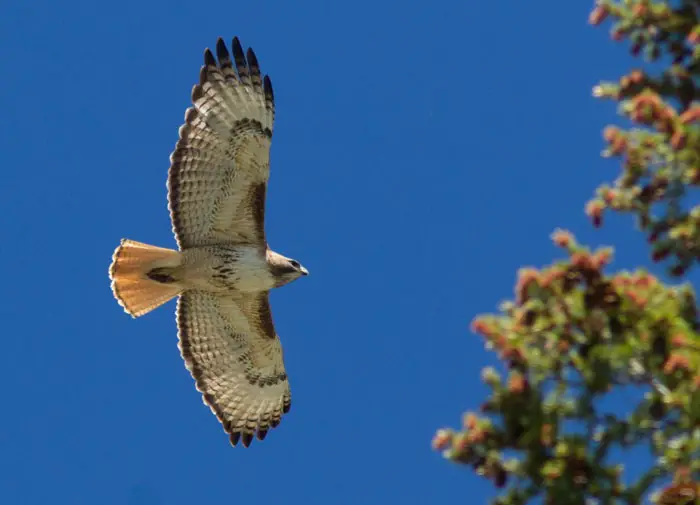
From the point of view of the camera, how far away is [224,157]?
10203mm

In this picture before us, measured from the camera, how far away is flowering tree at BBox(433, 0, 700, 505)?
481cm

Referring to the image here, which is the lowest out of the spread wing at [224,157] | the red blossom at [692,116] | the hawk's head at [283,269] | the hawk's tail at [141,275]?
the red blossom at [692,116]

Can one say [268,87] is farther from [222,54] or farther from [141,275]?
[141,275]

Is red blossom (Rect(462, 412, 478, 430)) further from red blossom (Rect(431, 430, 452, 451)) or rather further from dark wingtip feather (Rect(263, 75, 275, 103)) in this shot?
dark wingtip feather (Rect(263, 75, 275, 103))

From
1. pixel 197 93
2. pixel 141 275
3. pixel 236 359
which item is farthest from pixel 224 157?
pixel 236 359

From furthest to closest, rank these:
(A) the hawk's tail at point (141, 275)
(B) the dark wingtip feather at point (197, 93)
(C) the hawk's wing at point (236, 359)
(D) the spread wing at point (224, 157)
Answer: (C) the hawk's wing at point (236, 359)
(B) the dark wingtip feather at point (197, 93)
(D) the spread wing at point (224, 157)
(A) the hawk's tail at point (141, 275)

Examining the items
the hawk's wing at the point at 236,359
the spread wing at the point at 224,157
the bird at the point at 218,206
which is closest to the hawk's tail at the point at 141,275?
the bird at the point at 218,206

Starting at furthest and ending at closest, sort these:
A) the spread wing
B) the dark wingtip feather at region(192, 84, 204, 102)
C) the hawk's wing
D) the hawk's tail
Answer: the hawk's wing < the dark wingtip feather at region(192, 84, 204, 102) < the spread wing < the hawk's tail

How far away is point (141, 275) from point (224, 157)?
1228mm

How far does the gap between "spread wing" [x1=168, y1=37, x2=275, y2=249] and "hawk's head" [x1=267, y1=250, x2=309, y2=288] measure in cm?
24

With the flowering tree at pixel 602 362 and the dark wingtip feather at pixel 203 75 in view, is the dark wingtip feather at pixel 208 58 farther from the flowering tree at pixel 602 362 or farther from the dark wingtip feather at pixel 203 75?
the flowering tree at pixel 602 362

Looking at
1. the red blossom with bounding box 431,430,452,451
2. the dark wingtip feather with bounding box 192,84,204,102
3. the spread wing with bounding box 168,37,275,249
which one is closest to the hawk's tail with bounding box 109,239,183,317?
the spread wing with bounding box 168,37,275,249

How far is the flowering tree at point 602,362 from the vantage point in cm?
481

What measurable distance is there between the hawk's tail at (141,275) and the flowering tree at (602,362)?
17.8ft
